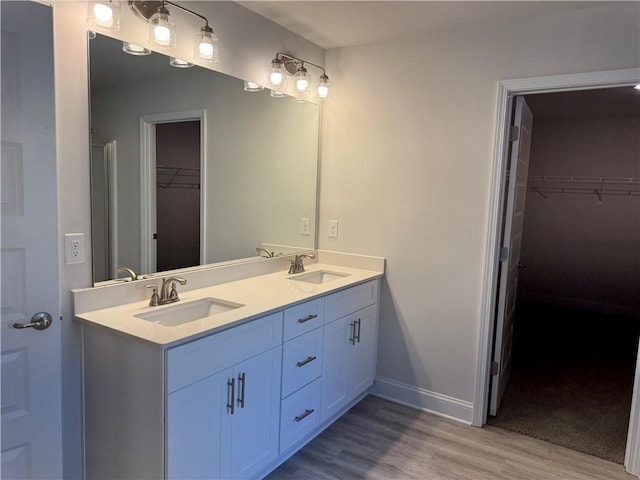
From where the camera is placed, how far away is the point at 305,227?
320 cm

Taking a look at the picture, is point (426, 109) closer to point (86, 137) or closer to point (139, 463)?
point (86, 137)

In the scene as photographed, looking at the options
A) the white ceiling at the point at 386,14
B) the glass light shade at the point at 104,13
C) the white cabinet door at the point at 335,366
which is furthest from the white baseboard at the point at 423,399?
the glass light shade at the point at 104,13

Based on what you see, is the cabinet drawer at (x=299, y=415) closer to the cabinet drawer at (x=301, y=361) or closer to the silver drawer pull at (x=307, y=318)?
the cabinet drawer at (x=301, y=361)

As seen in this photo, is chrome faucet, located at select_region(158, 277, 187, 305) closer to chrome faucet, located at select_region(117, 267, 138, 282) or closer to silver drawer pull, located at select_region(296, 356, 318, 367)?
chrome faucet, located at select_region(117, 267, 138, 282)

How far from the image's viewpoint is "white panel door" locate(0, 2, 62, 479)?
60.6 inches

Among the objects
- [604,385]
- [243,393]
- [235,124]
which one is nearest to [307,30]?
[235,124]

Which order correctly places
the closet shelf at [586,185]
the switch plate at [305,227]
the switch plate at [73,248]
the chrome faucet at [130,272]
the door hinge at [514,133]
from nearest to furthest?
the switch plate at [73,248] → the chrome faucet at [130,272] → the door hinge at [514,133] → the switch plate at [305,227] → the closet shelf at [586,185]

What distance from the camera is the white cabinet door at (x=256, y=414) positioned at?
1.91 metres

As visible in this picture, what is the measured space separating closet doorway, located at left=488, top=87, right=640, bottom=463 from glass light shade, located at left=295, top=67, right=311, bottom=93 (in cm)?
239

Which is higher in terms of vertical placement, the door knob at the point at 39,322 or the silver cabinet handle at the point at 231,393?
the door knob at the point at 39,322

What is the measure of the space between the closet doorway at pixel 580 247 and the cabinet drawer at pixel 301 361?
178 cm

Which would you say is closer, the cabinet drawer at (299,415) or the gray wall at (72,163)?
the gray wall at (72,163)

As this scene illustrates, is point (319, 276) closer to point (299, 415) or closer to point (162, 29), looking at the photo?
point (299, 415)

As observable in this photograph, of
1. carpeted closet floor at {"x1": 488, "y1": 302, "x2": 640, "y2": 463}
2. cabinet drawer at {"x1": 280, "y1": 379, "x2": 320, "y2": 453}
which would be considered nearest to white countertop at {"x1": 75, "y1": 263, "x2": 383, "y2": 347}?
cabinet drawer at {"x1": 280, "y1": 379, "x2": 320, "y2": 453}
